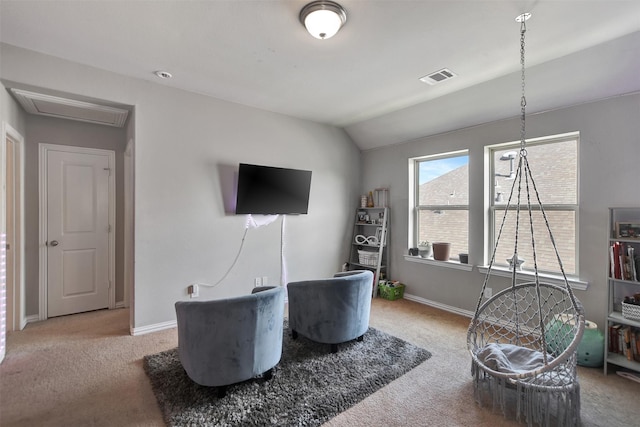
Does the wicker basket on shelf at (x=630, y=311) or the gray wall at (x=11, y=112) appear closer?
the wicker basket on shelf at (x=630, y=311)

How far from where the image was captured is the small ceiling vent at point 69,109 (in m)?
2.73

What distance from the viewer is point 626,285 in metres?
2.52

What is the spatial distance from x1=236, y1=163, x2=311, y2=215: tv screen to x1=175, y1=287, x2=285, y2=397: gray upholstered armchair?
1.75 meters

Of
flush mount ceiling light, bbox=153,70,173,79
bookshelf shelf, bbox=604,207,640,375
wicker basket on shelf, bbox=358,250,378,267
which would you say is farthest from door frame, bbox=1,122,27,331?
bookshelf shelf, bbox=604,207,640,375

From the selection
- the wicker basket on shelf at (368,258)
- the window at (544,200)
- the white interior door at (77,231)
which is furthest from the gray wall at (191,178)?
the window at (544,200)

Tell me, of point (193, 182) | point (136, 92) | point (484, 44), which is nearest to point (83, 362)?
point (193, 182)

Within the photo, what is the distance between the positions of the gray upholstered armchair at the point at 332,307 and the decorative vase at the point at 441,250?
64.0 inches

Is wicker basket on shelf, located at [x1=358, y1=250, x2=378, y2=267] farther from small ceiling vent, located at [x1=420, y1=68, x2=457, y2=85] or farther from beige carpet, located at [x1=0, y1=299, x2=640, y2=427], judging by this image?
small ceiling vent, located at [x1=420, y1=68, x2=457, y2=85]

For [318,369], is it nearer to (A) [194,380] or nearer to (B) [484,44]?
(A) [194,380]

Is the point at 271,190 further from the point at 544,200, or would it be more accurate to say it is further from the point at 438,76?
the point at 544,200

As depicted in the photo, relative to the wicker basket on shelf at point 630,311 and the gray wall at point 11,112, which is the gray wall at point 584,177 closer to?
the wicker basket on shelf at point 630,311

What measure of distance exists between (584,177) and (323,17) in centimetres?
280

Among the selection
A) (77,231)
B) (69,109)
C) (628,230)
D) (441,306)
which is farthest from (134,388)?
(628,230)

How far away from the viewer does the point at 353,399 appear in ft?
6.55
